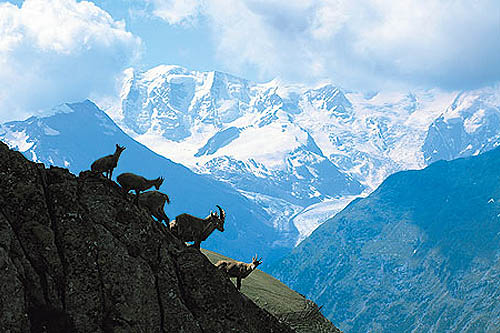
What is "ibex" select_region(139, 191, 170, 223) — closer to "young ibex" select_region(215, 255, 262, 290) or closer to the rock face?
the rock face

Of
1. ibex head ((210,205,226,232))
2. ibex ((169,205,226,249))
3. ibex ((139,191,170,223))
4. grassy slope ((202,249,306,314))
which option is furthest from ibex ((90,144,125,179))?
grassy slope ((202,249,306,314))

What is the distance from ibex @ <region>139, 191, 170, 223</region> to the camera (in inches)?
912

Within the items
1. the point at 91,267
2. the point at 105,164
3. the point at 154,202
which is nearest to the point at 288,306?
the point at 154,202

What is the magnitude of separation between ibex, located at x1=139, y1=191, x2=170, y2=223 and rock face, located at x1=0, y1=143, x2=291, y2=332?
1.02 m

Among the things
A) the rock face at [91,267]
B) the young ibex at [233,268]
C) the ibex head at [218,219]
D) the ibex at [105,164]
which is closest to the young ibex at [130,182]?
the rock face at [91,267]

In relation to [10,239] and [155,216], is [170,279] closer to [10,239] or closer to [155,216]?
[155,216]

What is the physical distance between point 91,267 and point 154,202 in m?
4.85

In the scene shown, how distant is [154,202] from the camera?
23281mm

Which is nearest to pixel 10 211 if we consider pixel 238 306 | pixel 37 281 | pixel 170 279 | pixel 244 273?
pixel 37 281

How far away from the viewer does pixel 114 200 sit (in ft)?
69.8

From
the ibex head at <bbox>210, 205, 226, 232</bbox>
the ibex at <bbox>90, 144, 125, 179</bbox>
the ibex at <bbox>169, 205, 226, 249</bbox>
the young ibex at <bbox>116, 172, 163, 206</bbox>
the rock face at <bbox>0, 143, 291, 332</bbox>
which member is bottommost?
the rock face at <bbox>0, 143, 291, 332</bbox>

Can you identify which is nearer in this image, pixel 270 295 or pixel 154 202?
pixel 154 202

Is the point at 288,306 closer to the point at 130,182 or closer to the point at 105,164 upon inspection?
the point at 130,182

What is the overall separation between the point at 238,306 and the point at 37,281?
7.89 metres
